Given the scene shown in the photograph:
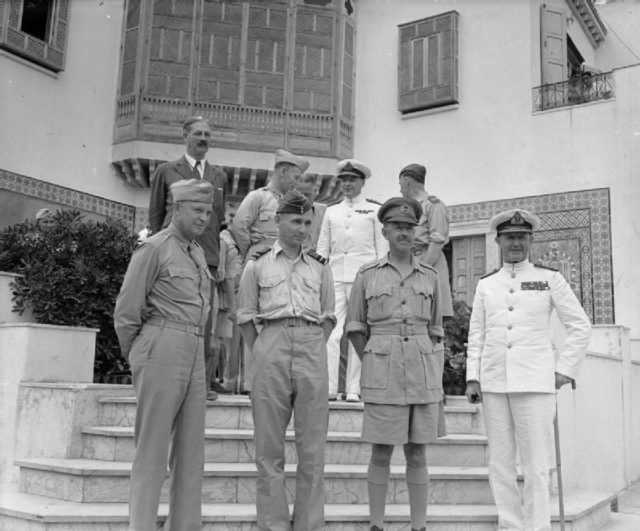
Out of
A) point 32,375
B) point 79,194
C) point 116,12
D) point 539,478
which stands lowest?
point 539,478

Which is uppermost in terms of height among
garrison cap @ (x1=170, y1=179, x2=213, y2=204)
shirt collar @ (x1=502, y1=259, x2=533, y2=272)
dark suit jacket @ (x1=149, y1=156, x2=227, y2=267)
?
dark suit jacket @ (x1=149, y1=156, x2=227, y2=267)

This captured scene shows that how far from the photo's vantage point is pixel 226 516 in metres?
4.01

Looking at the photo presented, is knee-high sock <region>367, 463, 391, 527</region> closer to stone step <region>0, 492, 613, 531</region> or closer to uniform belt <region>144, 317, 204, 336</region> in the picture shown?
stone step <region>0, 492, 613, 531</region>

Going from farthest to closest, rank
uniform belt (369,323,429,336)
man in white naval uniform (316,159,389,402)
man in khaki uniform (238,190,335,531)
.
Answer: man in white naval uniform (316,159,389,402)
uniform belt (369,323,429,336)
man in khaki uniform (238,190,335,531)

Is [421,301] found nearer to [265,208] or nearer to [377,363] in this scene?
[377,363]

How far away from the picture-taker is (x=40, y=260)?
698 centimetres

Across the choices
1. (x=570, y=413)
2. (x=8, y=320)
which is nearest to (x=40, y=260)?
(x=8, y=320)

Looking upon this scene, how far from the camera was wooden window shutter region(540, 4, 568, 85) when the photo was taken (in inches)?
440

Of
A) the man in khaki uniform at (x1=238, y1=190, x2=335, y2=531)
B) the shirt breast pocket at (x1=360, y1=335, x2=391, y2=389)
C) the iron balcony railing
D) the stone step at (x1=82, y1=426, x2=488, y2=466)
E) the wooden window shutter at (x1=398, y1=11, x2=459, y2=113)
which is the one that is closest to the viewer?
the man in khaki uniform at (x1=238, y1=190, x2=335, y2=531)

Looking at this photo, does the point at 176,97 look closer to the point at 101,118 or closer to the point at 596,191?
the point at 101,118

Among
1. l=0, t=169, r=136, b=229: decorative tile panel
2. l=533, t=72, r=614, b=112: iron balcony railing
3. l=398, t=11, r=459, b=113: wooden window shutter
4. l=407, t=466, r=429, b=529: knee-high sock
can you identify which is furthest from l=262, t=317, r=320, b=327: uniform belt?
l=398, t=11, r=459, b=113: wooden window shutter

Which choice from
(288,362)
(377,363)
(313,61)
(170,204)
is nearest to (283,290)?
(288,362)

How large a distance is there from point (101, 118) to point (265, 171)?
282cm

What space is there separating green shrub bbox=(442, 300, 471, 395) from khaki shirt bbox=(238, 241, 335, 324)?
306 cm
